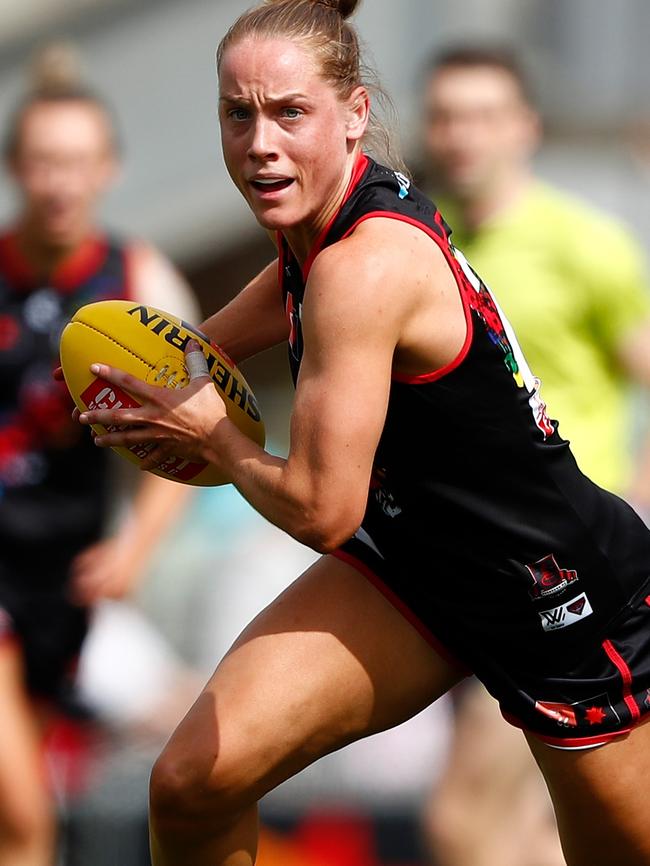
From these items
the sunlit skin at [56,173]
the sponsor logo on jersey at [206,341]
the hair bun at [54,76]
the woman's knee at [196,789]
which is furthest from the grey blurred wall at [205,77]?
the woman's knee at [196,789]

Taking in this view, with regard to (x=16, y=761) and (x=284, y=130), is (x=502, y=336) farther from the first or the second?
(x=16, y=761)

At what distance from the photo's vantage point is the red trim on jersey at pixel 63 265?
5766mm

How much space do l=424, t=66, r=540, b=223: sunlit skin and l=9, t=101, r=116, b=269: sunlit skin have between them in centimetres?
117

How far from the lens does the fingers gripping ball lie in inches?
140

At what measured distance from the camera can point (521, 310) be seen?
5516mm

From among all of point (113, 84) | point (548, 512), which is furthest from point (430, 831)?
point (113, 84)

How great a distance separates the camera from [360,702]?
364 centimetres

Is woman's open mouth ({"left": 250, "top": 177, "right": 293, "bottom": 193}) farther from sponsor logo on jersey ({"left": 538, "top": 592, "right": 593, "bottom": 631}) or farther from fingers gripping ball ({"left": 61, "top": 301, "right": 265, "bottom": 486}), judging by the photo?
sponsor logo on jersey ({"left": 538, "top": 592, "right": 593, "bottom": 631})

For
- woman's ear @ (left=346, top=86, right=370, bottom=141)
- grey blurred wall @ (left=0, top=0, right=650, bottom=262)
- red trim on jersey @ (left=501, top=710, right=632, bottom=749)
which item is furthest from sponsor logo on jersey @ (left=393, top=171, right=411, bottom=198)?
grey blurred wall @ (left=0, top=0, right=650, bottom=262)

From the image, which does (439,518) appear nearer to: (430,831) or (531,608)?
(531,608)

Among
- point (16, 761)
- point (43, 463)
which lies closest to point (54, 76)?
A: point (43, 463)

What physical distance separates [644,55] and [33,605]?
6.34 m

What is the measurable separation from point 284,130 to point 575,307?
2369mm

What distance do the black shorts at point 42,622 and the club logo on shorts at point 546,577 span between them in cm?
259
